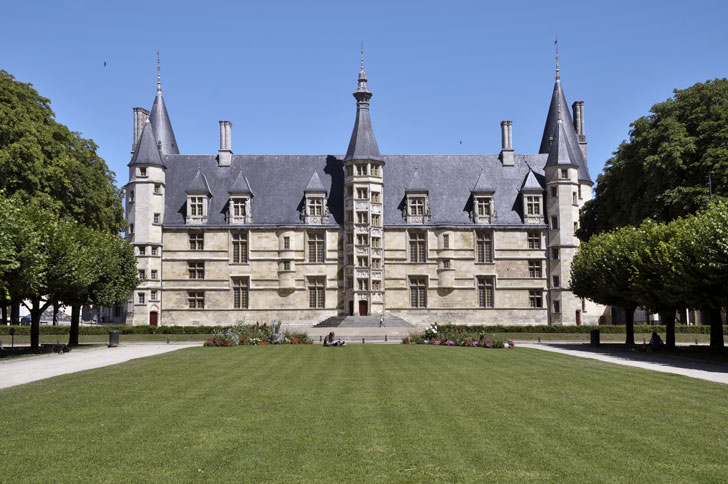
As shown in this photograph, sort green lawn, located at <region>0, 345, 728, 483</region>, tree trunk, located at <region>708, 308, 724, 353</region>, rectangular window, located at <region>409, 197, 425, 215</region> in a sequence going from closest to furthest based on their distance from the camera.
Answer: green lawn, located at <region>0, 345, 728, 483</region>, tree trunk, located at <region>708, 308, 724, 353</region>, rectangular window, located at <region>409, 197, 425, 215</region>

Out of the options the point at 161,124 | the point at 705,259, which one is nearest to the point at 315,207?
the point at 161,124

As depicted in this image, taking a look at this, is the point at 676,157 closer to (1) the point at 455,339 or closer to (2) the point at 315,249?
(1) the point at 455,339

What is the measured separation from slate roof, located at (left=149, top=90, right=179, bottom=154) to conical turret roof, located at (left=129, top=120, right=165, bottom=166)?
13.8 ft

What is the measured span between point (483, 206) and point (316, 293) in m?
18.0

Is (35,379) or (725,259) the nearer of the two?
(35,379)

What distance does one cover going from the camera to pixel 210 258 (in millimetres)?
66812

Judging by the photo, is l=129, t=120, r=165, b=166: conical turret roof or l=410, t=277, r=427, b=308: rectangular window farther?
l=410, t=277, r=427, b=308: rectangular window

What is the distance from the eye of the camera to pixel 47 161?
4362 centimetres

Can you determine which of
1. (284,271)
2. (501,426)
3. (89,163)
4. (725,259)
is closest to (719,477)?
(501,426)

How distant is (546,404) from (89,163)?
145 feet

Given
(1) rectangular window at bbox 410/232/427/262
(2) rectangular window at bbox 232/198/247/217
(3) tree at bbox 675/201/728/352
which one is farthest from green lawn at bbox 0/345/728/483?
(2) rectangular window at bbox 232/198/247/217

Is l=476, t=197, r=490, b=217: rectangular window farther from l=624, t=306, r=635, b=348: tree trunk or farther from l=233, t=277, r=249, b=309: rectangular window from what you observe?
l=624, t=306, r=635, b=348: tree trunk

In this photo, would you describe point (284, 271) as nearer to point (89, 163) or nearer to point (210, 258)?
point (210, 258)

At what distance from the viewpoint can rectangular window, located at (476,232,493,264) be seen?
6762 centimetres
